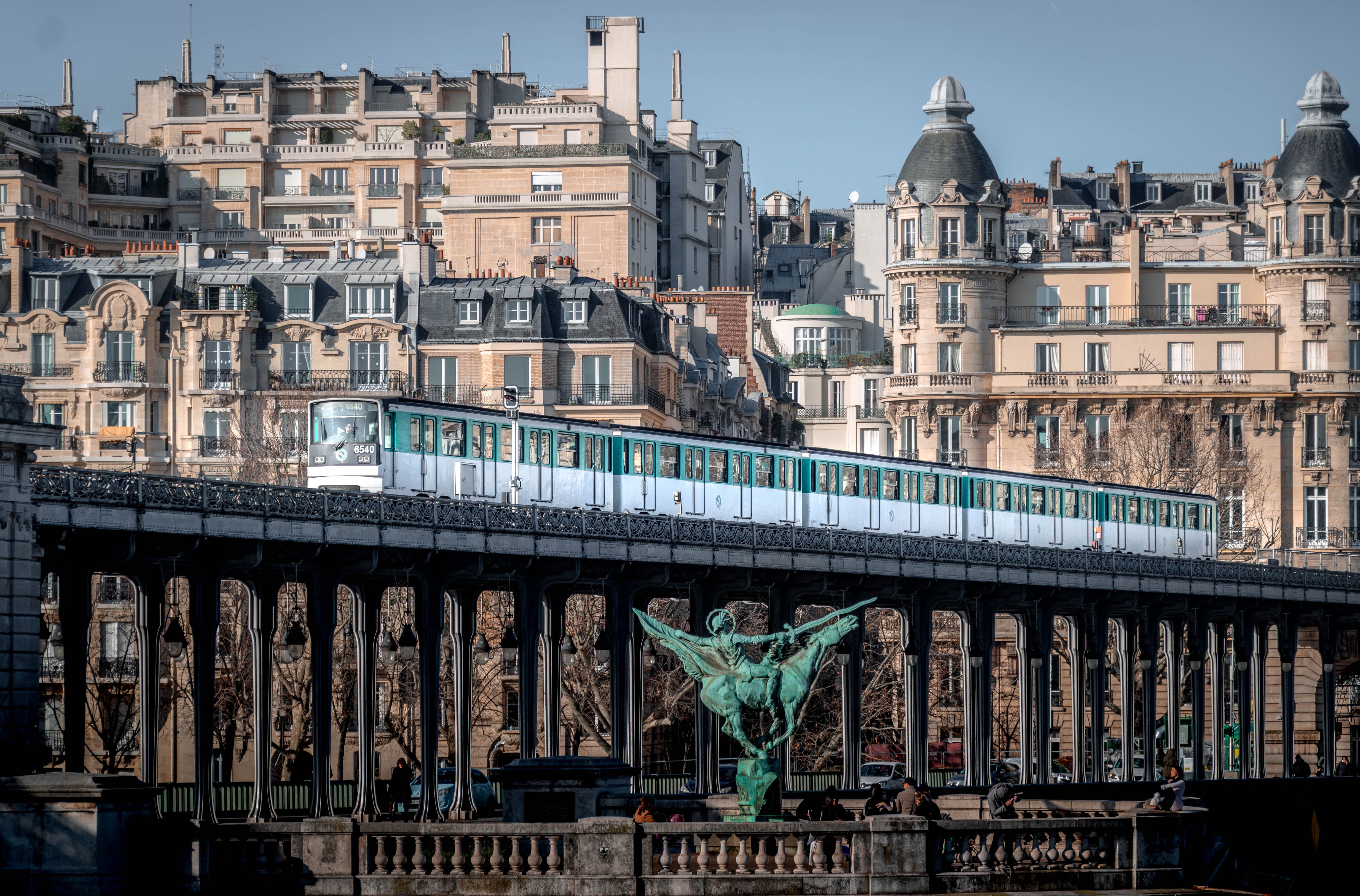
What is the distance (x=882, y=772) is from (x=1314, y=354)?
35.4 metres

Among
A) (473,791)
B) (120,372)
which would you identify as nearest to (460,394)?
(120,372)

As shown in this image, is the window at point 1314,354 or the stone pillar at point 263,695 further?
the window at point 1314,354

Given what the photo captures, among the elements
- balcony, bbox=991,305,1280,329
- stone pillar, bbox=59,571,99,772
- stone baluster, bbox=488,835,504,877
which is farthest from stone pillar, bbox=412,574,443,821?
balcony, bbox=991,305,1280,329

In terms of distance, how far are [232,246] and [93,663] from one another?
5435cm

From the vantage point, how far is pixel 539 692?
305 ft

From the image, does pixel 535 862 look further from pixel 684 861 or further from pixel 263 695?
pixel 263 695

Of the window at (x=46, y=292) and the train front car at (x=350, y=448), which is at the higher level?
the window at (x=46, y=292)

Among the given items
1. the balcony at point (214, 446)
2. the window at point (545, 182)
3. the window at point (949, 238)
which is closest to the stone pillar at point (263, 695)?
the balcony at point (214, 446)

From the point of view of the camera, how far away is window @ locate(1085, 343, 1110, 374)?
108m

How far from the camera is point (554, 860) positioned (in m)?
34.8

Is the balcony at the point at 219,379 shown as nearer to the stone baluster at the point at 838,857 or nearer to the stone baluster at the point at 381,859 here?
the stone baluster at the point at 381,859

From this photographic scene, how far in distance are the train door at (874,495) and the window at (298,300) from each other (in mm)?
29089

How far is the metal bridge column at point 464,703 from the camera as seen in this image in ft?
180

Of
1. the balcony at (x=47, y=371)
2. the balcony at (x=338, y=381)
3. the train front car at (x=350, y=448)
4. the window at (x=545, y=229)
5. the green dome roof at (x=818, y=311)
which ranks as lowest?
the train front car at (x=350, y=448)
